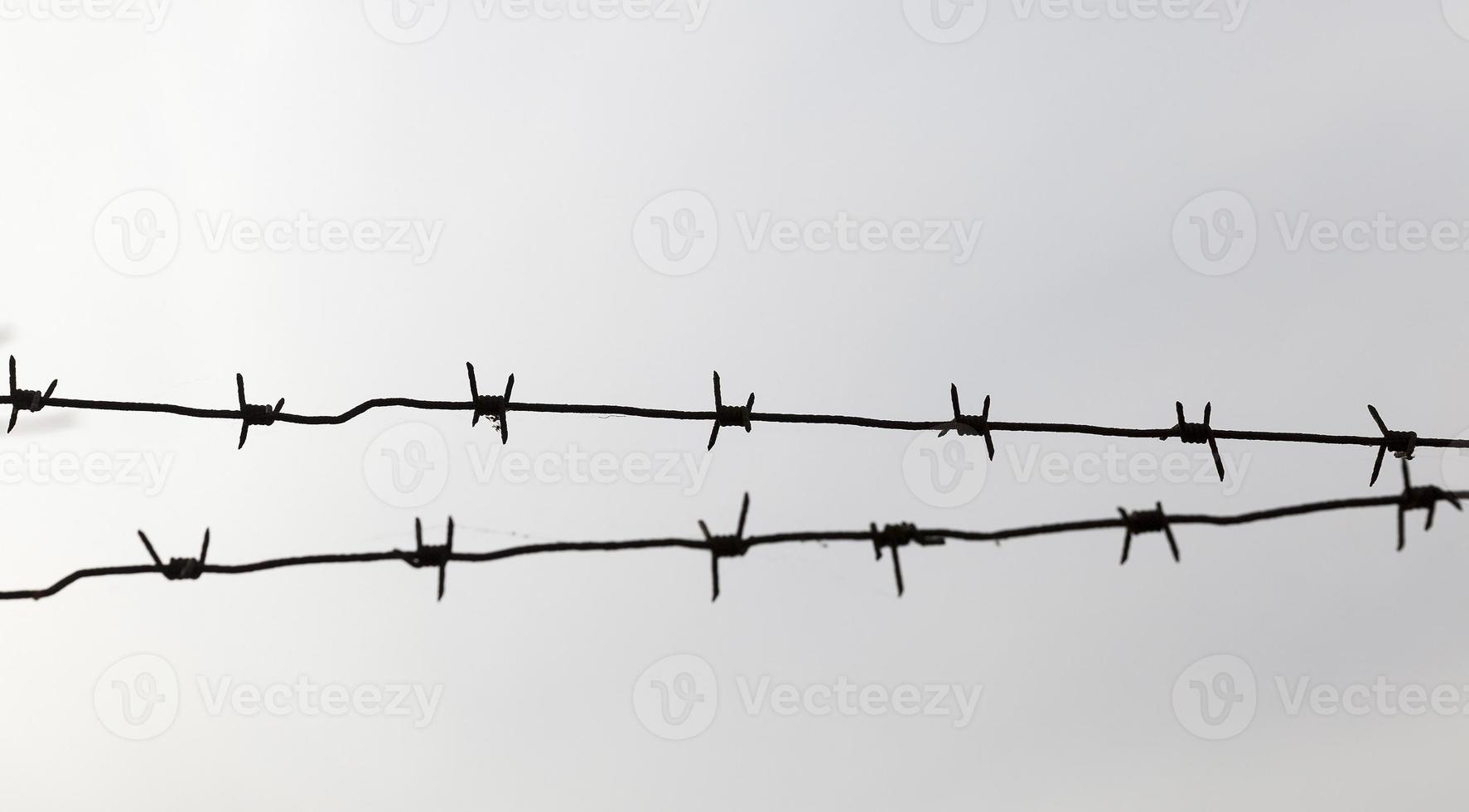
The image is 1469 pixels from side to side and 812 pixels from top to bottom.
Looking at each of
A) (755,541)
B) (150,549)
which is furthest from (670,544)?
(150,549)

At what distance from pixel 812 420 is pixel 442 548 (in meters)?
1.21

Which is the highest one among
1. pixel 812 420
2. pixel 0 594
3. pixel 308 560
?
pixel 812 420

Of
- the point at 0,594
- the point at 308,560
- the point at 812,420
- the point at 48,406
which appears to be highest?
the point at 812,420

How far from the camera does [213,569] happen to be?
3.18m

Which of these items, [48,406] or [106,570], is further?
[48,406]

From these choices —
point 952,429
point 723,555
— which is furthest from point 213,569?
point 952,429

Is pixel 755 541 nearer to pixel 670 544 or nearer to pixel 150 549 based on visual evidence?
pixel 670 544

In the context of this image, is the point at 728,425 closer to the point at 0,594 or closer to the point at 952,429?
the point at 952,429

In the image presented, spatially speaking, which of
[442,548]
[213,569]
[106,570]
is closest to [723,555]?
[442,548]

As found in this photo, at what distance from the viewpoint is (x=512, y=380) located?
3.47 m

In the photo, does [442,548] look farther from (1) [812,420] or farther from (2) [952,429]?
(2) [952,429]

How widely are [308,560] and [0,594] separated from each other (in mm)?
966

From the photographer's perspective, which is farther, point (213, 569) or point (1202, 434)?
point (1202, 434)

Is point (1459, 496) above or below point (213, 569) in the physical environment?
above
